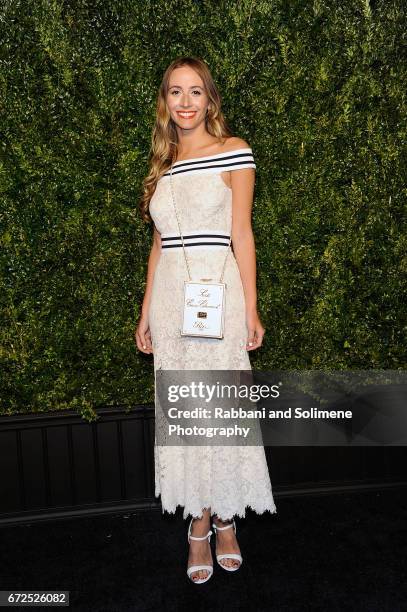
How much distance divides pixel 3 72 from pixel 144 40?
762mm

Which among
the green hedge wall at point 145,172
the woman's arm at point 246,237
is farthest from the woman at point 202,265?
the green hedge wall at point 145,172

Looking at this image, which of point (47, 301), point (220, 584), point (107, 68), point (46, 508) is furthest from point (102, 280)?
point (220, 584)

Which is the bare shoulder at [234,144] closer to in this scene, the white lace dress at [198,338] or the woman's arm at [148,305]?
the white lace dress at [198,338]

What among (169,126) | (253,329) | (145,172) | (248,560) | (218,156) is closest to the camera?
(218,156)

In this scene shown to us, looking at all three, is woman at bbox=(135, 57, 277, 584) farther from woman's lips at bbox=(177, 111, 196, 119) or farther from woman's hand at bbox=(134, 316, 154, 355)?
woman's hand at bbox=(134, 316, 154, 355)

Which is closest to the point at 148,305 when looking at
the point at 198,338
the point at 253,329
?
the point at 198,338

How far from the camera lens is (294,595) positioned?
9.28 feet

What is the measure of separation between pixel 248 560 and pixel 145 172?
2104 millimetres

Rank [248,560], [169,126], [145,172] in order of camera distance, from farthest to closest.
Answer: [145,172] → [248,560] → [169,126]

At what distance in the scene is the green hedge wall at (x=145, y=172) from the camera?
332cm

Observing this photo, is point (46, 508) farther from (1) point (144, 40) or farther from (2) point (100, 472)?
(1) point (144, 40)

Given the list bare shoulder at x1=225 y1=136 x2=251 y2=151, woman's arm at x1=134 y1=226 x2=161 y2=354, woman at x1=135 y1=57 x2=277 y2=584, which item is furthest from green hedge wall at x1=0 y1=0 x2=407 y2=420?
bare shoulder at x1=225 y1=136 x2=251 y2=151

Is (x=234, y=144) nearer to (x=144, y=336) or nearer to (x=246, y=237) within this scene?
(x=246, y=237)

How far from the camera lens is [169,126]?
3.04 m
